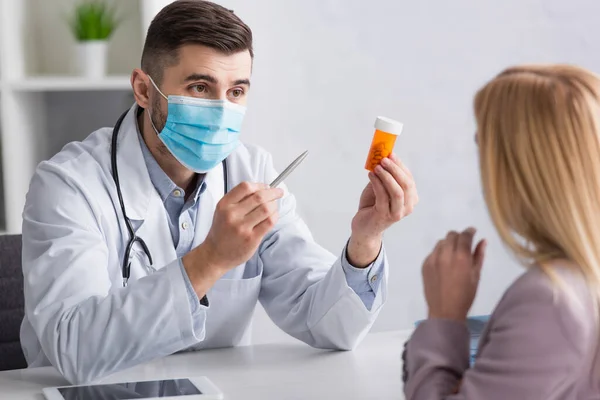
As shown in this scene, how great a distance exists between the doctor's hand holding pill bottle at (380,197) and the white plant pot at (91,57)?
1124mm

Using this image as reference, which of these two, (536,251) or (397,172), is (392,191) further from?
(536,251)

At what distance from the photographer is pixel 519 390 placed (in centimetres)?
94

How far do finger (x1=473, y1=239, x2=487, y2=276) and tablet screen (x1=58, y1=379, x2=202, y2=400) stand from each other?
48 centimetres

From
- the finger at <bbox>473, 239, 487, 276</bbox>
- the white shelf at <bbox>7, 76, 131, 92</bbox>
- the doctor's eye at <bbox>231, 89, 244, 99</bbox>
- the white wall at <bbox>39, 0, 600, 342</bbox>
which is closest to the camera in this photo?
the finger at <bbox>473, 239, 487, 276</bbox>

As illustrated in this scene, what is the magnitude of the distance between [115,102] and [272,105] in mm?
472

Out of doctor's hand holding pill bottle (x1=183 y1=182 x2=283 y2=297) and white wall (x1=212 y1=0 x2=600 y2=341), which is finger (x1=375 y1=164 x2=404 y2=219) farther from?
white wall (x1=212 y1=0 x2=600 y2=341)

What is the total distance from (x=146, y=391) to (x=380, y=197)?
1.75 feet

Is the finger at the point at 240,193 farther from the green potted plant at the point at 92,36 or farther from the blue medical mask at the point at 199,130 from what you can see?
the green potted plant at the point at 92,36

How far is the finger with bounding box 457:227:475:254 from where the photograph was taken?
3.71ft

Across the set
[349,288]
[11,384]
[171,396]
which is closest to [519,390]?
[171,396]

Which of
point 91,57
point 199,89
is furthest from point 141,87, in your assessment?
point 91,57

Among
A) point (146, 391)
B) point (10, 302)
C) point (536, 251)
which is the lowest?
point (10, 302)

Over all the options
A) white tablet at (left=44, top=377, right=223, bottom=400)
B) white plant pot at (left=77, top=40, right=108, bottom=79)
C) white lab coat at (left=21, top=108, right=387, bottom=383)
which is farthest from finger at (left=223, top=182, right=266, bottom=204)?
white plant pot at (left=77, top=40, right=108, bottom=79)

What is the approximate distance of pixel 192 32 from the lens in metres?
1.79
